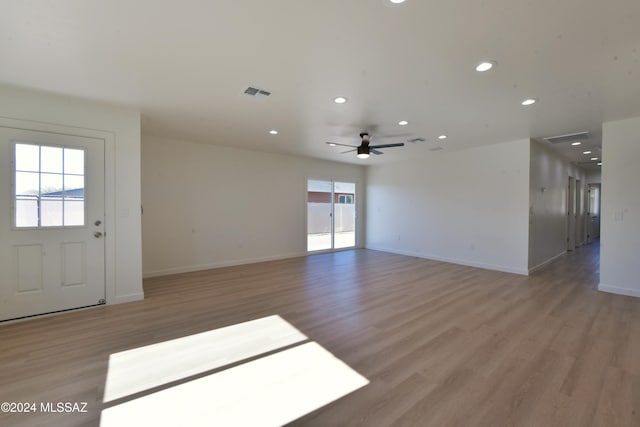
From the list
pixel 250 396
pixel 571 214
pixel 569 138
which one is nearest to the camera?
pixel 250 396

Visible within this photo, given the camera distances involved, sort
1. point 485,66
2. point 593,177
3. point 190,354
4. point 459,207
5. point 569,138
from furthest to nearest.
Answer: point 593,177 → point 459,207 → point 569,138 → point 485,66 → point 190,354

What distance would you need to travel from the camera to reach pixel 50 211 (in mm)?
3377

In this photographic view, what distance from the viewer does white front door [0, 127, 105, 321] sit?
10.4 ft

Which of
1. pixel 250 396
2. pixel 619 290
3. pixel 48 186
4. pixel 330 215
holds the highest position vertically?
pixel 48 186

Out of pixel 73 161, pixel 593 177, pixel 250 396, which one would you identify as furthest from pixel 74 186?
pixel 593 177

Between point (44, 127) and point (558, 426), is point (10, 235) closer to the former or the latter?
point (44, 127)

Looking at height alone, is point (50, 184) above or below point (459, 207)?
above

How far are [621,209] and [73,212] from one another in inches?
311

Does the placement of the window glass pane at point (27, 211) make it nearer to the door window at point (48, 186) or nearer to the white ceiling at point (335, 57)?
the door window at point (48, 186)

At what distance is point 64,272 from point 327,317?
3382 mm

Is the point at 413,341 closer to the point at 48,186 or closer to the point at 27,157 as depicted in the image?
the point at 48,186

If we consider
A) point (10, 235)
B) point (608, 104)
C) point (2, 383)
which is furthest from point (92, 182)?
point (608, 104)

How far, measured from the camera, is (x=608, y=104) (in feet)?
11.5

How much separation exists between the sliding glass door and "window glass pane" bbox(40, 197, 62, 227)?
16.7 feet
